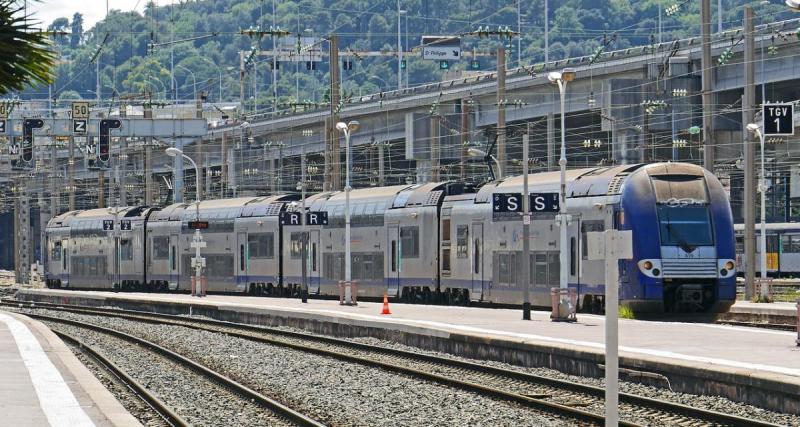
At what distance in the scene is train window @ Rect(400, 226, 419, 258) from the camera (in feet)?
169

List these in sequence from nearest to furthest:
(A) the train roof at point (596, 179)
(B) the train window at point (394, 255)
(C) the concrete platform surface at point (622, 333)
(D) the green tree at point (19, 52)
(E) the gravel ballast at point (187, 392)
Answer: (D) the green tree at point (19, 52) < (E) the gravel ballast at point (187, 392) < (C) the concrete platform surface at point (622, 333) < (A) the train roof at point (596, 179) < (B) the train window at point (394, 255)

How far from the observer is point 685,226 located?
125ft

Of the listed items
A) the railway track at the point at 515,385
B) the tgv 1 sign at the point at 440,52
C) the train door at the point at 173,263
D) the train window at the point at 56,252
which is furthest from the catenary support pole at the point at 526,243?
the tgv 1 sign at the point at 440,52

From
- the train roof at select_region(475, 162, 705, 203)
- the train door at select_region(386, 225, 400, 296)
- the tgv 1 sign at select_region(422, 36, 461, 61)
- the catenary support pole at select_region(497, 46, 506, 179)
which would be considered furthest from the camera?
the tgv 1 sign at select_region(422, 36, 461, 61)

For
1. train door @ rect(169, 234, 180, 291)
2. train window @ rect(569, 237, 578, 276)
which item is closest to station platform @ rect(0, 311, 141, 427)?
train window @ rect(569, 237, 578, 276)

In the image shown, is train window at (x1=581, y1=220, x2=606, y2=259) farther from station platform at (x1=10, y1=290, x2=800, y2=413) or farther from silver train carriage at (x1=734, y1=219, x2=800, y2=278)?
silver train carriage at (x1=734, y1=219, x2=800, y2=278)

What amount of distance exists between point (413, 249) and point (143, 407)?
2903cm

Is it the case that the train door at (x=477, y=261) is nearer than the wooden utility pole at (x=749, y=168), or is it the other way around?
the train door at (x=477, y=261)

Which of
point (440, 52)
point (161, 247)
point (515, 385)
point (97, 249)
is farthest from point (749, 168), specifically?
point (440, 52)

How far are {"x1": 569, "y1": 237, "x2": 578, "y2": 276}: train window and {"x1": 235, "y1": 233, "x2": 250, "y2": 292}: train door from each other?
27.4 m

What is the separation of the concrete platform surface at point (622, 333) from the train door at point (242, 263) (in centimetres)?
1576

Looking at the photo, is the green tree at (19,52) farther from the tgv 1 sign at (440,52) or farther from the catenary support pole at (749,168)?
the tgv 1 sign at (440,52)

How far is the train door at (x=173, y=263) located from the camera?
73125 mm

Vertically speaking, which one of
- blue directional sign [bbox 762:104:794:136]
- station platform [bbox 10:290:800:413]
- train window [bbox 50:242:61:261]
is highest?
blue directional sign [bbox 762:104:794:136]
